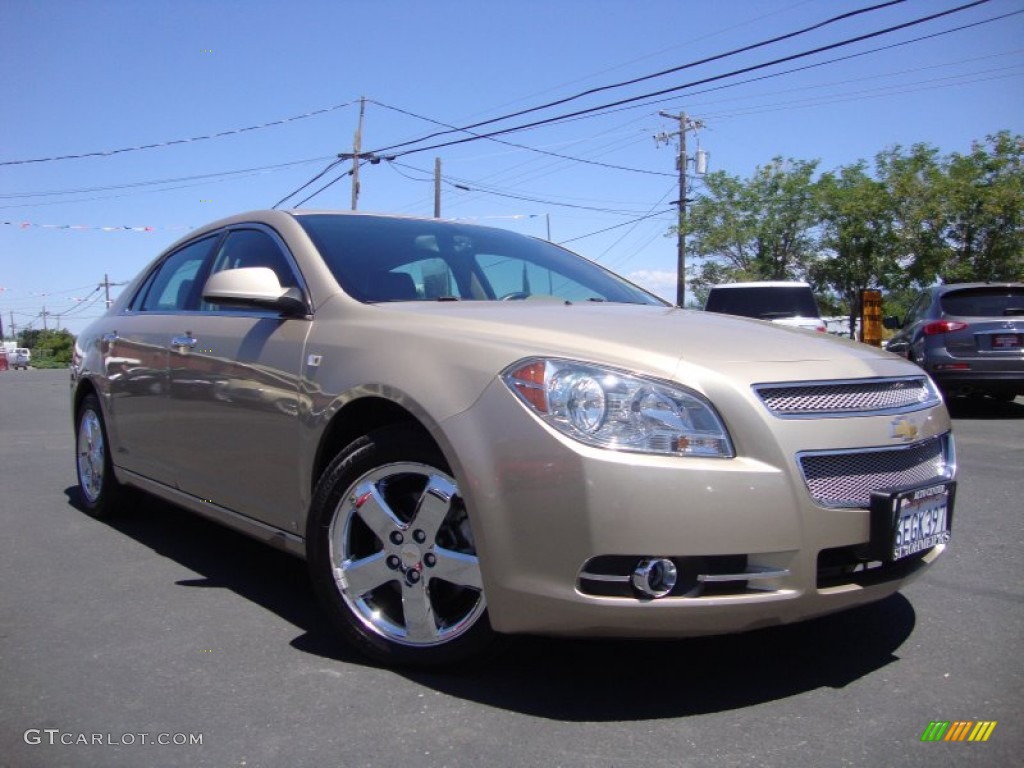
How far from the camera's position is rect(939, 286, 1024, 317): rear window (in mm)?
10094

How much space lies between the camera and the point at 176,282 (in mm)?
4605

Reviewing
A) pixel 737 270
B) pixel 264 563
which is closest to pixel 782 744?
pixel 264 563

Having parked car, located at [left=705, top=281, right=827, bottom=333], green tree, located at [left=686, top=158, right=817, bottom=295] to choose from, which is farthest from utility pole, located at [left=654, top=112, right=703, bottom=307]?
parked car, located at [left=705, top=281, right=827, bottom=333]

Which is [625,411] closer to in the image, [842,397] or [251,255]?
[842,397]

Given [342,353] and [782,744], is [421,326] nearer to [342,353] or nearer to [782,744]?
[342,353]

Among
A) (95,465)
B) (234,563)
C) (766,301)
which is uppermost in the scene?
(766,301)

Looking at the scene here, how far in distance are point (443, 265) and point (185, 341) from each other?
1.21 m

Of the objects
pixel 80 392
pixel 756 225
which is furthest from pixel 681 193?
pixel 80 392

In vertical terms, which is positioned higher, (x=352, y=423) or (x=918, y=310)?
(x=918, y=310)

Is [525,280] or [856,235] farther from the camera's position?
[856,235]

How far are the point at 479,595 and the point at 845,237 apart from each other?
27488 mm

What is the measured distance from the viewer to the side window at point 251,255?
11.8 feet

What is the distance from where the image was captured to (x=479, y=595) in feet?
8.63

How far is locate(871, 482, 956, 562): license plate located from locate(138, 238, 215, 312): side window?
10.3 feet
